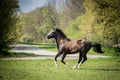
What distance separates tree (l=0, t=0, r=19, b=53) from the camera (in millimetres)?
13102

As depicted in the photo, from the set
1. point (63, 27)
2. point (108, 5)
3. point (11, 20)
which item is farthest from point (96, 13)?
point (63, 27)

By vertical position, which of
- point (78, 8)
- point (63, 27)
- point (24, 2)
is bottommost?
point (63, 27)

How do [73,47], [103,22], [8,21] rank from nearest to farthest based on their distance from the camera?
[73,47] < [8,21] < [103,22]

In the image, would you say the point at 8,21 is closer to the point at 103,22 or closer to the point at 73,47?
the point at 73,47

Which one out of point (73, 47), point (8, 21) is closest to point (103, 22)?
point (8, 21)

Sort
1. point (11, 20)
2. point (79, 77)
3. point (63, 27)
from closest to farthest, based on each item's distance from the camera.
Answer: point (79, 77) < point (11, 20) < point (63, 27)

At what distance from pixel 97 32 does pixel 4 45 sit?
175 inches

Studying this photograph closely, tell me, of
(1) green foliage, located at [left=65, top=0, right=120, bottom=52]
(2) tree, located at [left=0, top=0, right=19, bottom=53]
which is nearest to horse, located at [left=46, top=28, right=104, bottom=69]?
(2) tree, located at [left=0, top=0, right=19, bottom=53]

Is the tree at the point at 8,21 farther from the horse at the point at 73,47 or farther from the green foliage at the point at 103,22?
the green foliage at the point at 103,22

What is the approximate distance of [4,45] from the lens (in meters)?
14.1

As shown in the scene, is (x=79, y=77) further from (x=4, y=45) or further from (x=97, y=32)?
(x=97, y=32)

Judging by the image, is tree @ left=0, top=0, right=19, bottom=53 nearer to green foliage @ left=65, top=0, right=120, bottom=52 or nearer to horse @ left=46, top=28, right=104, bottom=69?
horse @ left=46, top=28, right=104, bottom=69

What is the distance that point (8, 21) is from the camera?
1330 cm

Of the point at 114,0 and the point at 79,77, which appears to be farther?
the point at 114,0
